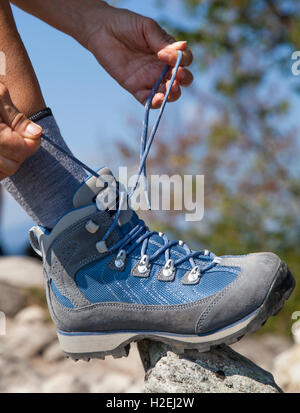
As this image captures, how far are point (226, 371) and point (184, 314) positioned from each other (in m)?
0.29

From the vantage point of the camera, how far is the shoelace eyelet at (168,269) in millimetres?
1727

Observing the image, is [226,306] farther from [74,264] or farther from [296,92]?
[296,92]

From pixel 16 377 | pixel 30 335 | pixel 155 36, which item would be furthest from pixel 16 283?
pixel 155 36

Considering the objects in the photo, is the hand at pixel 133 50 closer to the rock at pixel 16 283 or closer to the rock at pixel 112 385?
the rock at pixel 112 385

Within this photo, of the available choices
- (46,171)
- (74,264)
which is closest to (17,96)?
(46,171)

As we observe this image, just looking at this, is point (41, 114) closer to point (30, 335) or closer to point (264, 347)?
point (30, 335)

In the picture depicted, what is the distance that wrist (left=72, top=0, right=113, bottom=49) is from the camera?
1.94m

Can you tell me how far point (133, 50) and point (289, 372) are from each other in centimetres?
235

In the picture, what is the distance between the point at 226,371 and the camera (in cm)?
178

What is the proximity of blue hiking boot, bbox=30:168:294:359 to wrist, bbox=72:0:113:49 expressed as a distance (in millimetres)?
592

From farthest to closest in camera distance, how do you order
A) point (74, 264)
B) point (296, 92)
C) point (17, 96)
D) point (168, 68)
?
point (296, 92), point (168, 68), point (74, 264), point (17, 96)

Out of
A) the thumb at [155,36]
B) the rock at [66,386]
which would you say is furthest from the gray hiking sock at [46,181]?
the rock at [66,386]

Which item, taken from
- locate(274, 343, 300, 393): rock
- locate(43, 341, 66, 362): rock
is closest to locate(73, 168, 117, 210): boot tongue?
locate(274, 343, 300, 393): rock
